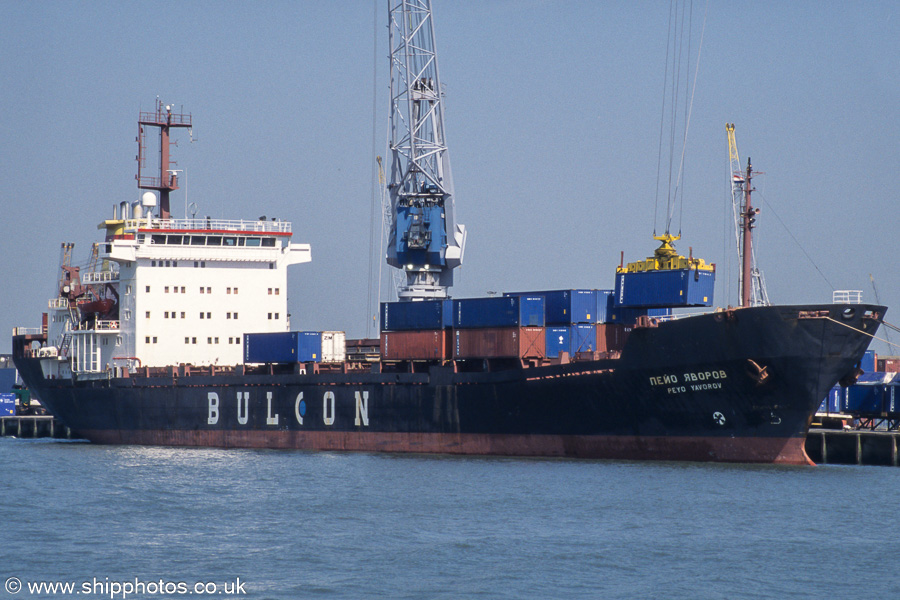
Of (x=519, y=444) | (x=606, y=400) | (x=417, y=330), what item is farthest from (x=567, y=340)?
(x=417, y=330)

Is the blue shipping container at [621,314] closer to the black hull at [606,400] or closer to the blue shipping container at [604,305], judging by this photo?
the blue shipping container at [604,305]

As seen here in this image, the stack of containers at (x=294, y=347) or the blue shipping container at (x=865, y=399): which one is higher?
the stack of containers at (x=294, y=347)

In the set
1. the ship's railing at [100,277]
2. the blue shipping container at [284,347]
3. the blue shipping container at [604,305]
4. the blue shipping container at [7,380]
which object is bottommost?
the blue shipping container at [7,380]

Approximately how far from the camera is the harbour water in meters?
20.5

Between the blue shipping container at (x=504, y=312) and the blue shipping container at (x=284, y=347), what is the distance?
775cm

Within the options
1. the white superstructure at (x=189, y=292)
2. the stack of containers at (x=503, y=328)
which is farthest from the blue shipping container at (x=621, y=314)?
the white superstructure at (x=189, y=292)

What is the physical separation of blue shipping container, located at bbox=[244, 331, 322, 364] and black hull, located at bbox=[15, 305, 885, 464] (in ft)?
2.61

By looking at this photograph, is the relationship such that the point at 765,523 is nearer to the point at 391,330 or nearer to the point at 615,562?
the point at 615,562

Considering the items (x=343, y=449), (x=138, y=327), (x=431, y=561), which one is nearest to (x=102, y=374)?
(x=138, y=327)

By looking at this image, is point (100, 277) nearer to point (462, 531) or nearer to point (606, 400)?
point (606, 400)

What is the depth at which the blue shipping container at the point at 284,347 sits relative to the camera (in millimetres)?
43344

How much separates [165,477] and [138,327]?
48.7 feet

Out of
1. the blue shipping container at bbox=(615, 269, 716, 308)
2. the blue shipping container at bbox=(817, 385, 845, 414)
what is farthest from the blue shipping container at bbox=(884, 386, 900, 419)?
the blue shipping container at bbox=(615, 269, 716, 308)

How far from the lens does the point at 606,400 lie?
3484 cm
